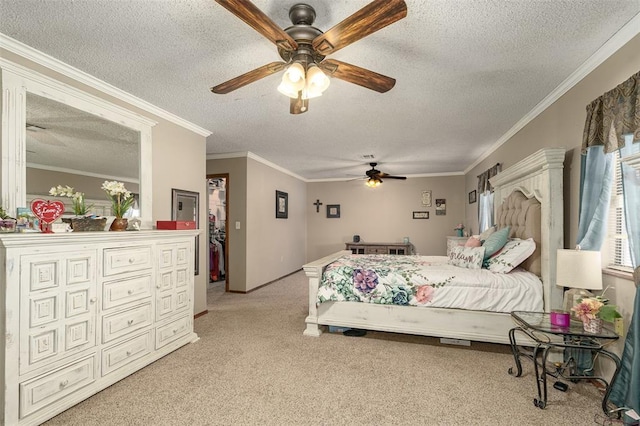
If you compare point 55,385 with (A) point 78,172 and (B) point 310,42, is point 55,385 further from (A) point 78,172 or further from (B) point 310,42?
(B) point 310,42

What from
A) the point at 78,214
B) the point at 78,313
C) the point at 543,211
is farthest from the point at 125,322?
the point at 543,211

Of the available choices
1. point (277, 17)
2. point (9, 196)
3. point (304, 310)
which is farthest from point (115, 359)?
point (277, 17)

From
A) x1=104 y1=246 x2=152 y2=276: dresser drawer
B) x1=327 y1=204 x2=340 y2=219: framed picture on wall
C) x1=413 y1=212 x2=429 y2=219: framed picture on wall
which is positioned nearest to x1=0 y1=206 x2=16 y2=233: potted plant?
x1=104 y1=246 x2=152 y2=276: dresser drawer

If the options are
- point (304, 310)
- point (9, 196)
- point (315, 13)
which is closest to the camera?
point (315, 13)

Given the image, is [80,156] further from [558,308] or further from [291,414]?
[558,308]

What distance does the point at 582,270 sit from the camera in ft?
6.48

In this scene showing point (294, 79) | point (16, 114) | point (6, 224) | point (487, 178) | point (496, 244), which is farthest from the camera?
point (487, 178)

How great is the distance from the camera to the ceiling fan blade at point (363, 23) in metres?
1.32

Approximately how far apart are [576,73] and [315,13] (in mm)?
2149

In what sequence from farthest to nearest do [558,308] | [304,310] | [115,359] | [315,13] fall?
1. [304,310]
2. [558,308]
3. [115,359]
4. [315,13]

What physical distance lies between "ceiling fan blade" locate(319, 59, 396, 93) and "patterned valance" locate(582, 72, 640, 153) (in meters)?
1.42

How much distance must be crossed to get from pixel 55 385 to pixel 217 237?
5.02 metres

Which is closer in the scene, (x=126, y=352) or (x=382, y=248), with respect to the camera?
(x=126, y=352)

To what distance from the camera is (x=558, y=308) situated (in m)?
Answer: 2.52
